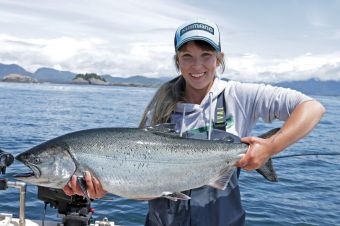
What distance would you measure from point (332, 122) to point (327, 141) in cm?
1187

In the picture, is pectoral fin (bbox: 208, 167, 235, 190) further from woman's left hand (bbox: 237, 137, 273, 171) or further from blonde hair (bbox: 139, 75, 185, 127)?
blonde hair (bbox: 139, 75, 185, 127)

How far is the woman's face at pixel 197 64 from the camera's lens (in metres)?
3.79

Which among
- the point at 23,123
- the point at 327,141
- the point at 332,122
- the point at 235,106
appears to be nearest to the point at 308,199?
the point at 235,106

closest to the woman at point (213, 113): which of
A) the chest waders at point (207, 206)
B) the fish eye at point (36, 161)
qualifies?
the chest waders at point (207, 206)

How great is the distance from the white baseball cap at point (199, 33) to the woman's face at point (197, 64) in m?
0.07

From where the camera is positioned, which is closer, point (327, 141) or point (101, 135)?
point (101, 135)

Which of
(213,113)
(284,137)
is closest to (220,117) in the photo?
(213,113)

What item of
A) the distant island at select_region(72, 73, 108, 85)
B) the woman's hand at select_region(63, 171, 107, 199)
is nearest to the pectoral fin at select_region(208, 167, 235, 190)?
the woman's hand at select_region(63, 171, 107, 199)

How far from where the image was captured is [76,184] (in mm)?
3574

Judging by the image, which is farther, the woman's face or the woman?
the woman's face

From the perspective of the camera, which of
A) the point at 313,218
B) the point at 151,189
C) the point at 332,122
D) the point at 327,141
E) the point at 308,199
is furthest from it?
the point at 332,122

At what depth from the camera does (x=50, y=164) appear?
360cm

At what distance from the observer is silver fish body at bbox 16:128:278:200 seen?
3578 mm

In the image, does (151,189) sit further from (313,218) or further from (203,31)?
(313,218)
